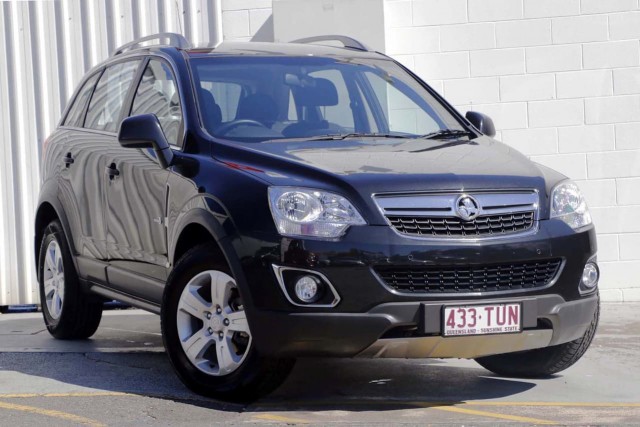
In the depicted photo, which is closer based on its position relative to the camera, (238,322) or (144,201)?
(238,322)

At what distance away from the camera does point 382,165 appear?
18.8 feet

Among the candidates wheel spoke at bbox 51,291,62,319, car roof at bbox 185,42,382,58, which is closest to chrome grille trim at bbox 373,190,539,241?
car roof at bbox 185,42,382,58

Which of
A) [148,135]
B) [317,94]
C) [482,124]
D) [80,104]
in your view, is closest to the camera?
[148,135]

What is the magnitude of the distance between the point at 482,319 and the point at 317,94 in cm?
187

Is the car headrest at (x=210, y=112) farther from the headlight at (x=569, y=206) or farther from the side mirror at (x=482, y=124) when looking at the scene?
the headlight at (x=569, y=206)

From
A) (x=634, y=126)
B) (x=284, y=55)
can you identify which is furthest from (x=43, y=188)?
(x=634, y=126)

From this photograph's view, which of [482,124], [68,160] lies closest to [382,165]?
[482,124]

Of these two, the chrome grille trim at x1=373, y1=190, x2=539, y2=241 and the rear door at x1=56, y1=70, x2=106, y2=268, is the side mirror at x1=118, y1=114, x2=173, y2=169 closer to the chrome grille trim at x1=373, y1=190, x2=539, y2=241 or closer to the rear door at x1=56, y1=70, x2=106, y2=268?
the rear door at x1=56, y1=70, x2=106, y2=268

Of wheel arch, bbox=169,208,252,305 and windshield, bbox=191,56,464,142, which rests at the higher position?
windshield, bbox=191,56,464,142

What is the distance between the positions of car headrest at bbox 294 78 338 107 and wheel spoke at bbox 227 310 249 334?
4.65 feet

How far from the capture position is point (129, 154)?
6.92m

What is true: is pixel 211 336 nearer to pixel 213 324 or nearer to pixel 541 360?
pixel 213 324

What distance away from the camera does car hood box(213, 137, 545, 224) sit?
5516 mm

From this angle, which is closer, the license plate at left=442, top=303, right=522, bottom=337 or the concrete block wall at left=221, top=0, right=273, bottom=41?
the license plate at left=442, top=303, right=522, bottom=337
